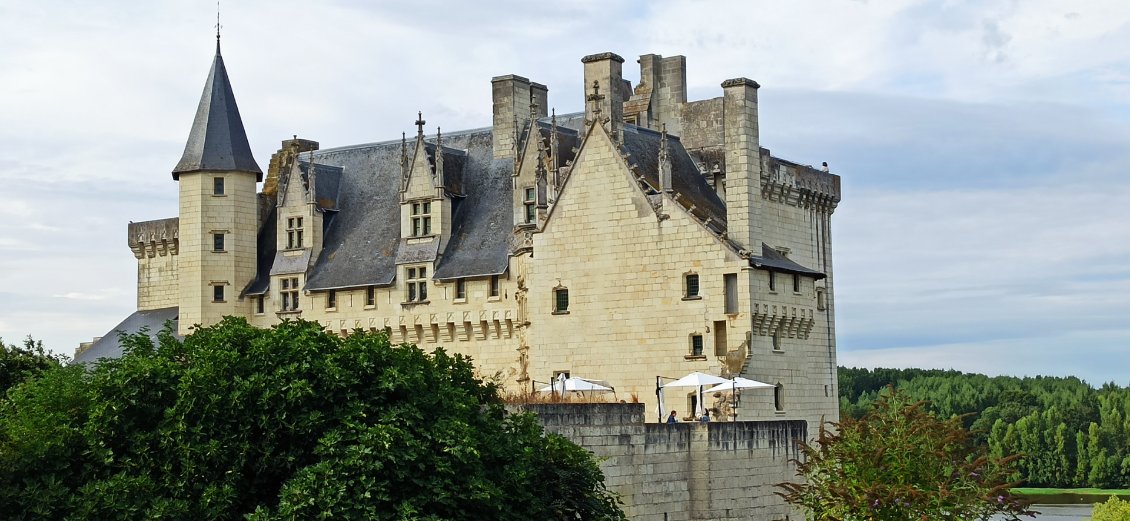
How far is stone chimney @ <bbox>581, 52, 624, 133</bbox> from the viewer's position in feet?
194

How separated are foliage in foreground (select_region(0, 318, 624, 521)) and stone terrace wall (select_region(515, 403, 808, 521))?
6.66m

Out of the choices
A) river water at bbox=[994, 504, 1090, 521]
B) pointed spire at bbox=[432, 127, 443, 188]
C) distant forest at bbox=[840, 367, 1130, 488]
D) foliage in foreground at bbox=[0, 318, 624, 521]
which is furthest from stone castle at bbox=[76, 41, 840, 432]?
distant forest at bbox=[840, 367, 1130, 488]

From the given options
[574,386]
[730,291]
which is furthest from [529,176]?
[574,386]

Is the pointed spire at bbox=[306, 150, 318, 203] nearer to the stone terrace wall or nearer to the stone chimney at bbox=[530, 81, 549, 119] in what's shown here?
the stone chimney at bbox=[530, 81, 549, 119]

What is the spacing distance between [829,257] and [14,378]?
3069 cm

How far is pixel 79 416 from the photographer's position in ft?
114

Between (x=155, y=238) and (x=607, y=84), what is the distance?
22500 mm

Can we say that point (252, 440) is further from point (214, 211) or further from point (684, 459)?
point (214, 211)

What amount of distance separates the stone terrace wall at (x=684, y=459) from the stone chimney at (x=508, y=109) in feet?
56.0

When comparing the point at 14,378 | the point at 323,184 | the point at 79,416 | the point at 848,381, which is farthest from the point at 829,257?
the point at 848,381

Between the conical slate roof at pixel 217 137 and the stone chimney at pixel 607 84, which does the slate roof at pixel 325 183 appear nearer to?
the conical slate roof at pixel 217 137

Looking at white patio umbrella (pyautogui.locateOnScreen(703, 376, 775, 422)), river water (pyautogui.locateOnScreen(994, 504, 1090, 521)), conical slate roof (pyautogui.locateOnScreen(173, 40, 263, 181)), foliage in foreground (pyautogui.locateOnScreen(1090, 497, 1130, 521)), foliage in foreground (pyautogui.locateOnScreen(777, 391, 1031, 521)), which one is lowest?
river water (pyautogui.locateOnScreen(994, 504, 1090, 521))

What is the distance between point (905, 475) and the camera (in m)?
38.3

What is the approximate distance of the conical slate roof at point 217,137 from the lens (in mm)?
67000
